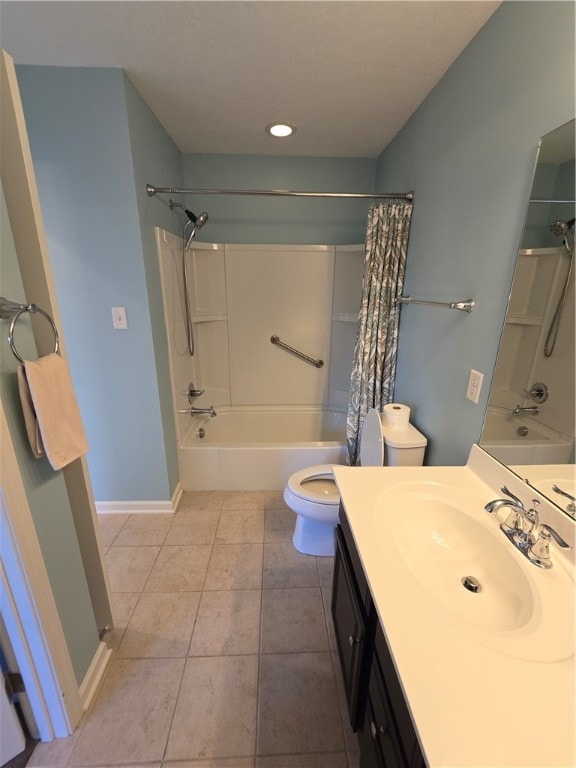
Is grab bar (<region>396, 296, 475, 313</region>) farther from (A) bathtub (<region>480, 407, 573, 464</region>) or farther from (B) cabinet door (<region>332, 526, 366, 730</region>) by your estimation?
(B) cabinet door (<region>332, 526, 366, 730</region>)

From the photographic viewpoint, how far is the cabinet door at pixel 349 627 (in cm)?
92

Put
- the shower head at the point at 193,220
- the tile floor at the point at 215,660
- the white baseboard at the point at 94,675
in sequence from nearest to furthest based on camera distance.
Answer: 1. the tile floor at the point at 215,660
2. the white baseboard at the point at 94,675
3. the shower head at the point at 193,220

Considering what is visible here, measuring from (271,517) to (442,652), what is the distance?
1.69 m

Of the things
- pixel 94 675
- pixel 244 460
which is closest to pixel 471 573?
pixel 94 675

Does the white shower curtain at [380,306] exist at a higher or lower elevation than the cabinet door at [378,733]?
higher

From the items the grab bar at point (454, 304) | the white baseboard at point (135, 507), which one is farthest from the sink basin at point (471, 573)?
the white baseboard at point (135, 507)

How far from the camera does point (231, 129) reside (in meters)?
2.03

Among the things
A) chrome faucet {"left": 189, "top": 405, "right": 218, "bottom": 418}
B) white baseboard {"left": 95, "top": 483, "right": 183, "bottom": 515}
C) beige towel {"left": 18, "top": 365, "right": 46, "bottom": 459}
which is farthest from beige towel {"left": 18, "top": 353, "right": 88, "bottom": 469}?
chrome faucet {"left": 189, "top": 405, "right": 218, "bottom": 418}

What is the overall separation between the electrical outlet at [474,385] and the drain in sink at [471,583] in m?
0.65

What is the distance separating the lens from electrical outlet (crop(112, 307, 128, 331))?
1.83 metres

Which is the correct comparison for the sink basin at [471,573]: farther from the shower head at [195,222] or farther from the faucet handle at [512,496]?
the shower head at [195,222]

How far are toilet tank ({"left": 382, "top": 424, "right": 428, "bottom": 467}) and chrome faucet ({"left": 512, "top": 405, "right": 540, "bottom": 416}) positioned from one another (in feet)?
1.95

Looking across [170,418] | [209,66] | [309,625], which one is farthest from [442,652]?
[209,66]

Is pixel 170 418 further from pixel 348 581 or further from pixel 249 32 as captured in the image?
pixel 249 32
